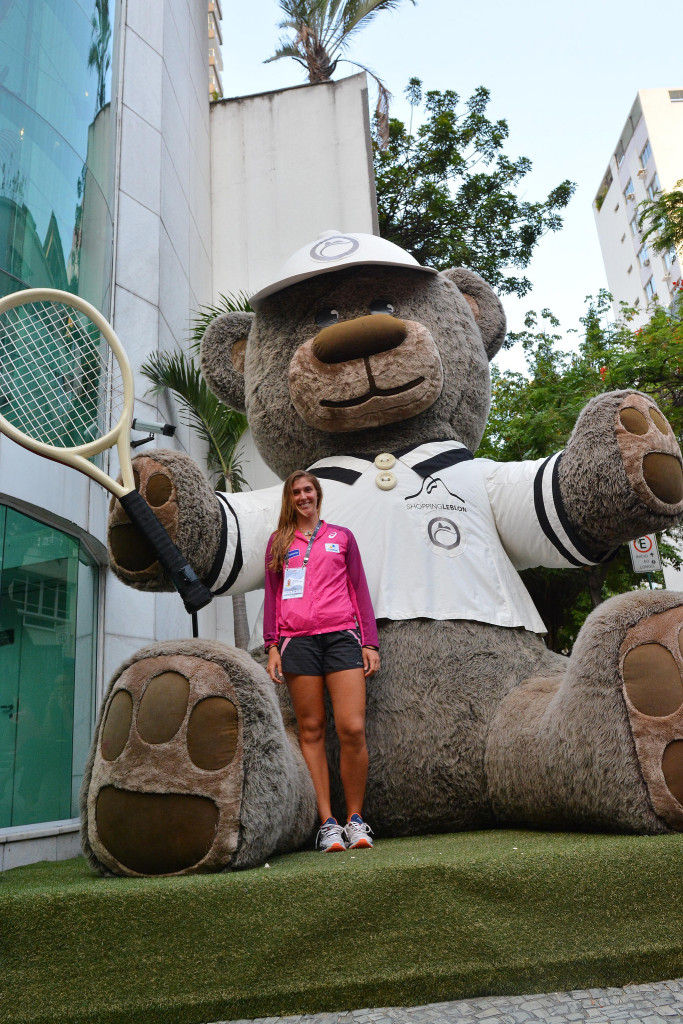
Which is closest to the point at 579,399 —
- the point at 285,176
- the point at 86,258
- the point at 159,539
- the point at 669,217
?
the point at 669,217

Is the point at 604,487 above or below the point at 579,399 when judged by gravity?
below

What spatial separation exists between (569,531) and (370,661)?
2.83 ft

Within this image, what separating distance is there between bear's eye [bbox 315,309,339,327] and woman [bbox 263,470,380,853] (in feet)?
3.27

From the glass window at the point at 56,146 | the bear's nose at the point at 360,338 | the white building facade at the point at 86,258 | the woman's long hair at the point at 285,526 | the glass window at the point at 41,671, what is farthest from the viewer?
the glass window at the point at 56,146

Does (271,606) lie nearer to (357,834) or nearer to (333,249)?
(357,834)

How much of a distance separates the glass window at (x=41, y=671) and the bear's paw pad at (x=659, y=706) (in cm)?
310

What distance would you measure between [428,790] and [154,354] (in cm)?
521

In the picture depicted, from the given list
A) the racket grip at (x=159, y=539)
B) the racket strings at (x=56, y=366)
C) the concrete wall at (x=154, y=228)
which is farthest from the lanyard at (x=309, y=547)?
the concrete wall at (x=154, y=228)

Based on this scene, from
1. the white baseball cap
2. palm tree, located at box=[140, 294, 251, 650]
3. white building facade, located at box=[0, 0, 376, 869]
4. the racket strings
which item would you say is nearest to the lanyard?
the white baseball cap

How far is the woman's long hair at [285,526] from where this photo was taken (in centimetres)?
287

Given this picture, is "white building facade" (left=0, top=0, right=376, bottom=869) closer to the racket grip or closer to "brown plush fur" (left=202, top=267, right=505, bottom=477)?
"brown plush fur" (left=202, top=267, right=505, bottom=477)

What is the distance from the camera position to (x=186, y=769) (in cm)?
210

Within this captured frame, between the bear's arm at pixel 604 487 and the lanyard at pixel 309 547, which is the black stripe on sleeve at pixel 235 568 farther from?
the bear's arm at pixel 604 487

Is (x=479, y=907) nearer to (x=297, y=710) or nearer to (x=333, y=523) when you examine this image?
(x=297, y=710)
